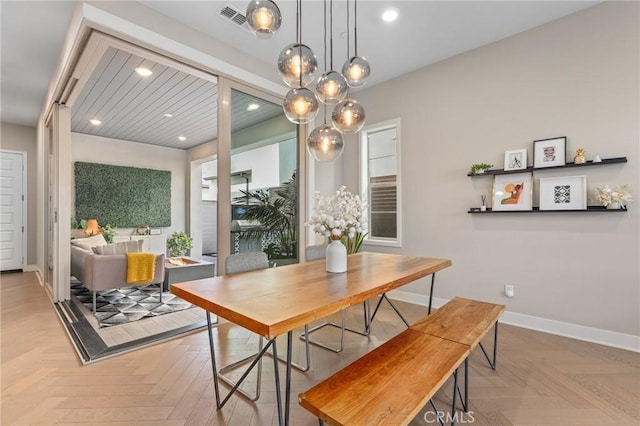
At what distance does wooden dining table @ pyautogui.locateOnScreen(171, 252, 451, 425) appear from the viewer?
1.22 m

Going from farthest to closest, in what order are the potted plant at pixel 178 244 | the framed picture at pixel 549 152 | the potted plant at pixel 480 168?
1. the potted plant at pixel 178 244
2. the potted plant at pixel 480 168
3. the framed picture at pixel 549 152

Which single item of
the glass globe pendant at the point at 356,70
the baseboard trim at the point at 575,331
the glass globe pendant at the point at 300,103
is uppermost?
the glass globe pendant at the point at 356,70

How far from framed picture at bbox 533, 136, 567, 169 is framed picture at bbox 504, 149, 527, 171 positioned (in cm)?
9

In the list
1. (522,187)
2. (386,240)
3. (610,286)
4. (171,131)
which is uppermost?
(171,131)

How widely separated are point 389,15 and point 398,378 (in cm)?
296

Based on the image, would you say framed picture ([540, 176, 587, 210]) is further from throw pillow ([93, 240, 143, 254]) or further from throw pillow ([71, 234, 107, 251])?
throw pillow ([71, 234, 107, 251])

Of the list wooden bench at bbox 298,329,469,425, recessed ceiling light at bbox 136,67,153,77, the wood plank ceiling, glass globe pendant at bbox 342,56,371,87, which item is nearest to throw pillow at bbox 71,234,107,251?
the wood plank ceiling

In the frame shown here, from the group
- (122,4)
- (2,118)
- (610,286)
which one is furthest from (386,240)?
(2,118)

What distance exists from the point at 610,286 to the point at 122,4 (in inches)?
188

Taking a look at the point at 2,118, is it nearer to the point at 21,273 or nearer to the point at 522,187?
the point at 21,273

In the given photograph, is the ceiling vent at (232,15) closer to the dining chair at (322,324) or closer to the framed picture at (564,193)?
the dining chair at (322,324)

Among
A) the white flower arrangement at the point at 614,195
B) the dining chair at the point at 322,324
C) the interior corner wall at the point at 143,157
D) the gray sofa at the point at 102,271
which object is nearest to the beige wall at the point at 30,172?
the interior corner wall at the point at 143,157

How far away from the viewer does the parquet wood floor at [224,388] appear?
1.72 m

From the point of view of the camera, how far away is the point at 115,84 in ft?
13.3
